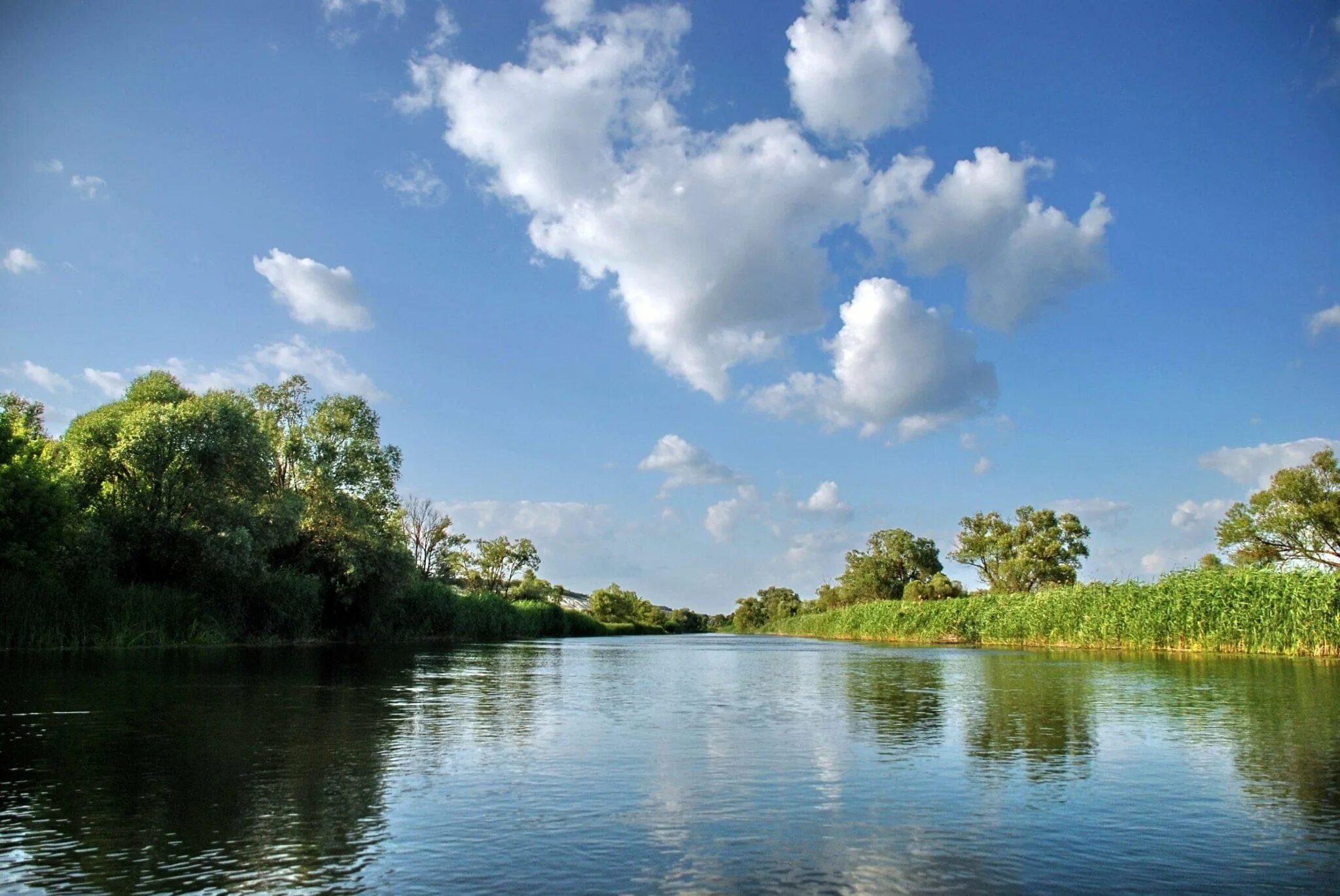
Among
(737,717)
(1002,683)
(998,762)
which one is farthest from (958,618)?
(998,762)

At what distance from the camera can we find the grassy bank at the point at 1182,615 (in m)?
31.0

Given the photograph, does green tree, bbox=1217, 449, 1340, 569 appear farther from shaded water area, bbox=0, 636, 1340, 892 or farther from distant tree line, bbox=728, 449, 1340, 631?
shaded water area, bbox=0, 636, 1340, 892

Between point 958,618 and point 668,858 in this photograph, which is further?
point 958,618

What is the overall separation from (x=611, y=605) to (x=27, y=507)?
465 feet

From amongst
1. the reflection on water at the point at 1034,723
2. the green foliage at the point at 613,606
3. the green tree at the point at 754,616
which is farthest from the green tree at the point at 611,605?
the reflection on water at the point at 1034,723

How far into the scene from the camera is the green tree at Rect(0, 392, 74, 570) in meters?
30.3

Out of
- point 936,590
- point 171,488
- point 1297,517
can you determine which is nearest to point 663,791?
point 171,488

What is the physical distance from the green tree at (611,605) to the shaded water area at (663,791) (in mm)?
151868

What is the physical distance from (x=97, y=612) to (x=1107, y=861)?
117ft

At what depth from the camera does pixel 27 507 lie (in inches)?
1219

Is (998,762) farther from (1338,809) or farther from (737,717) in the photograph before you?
(737,717)

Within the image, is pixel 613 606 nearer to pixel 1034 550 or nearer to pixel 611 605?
pixel 611 605

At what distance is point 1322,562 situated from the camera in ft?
218

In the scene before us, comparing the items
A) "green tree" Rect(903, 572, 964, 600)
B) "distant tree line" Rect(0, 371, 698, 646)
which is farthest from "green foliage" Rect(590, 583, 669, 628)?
"distant tree line" Rect(0, 371, 698, 646)
